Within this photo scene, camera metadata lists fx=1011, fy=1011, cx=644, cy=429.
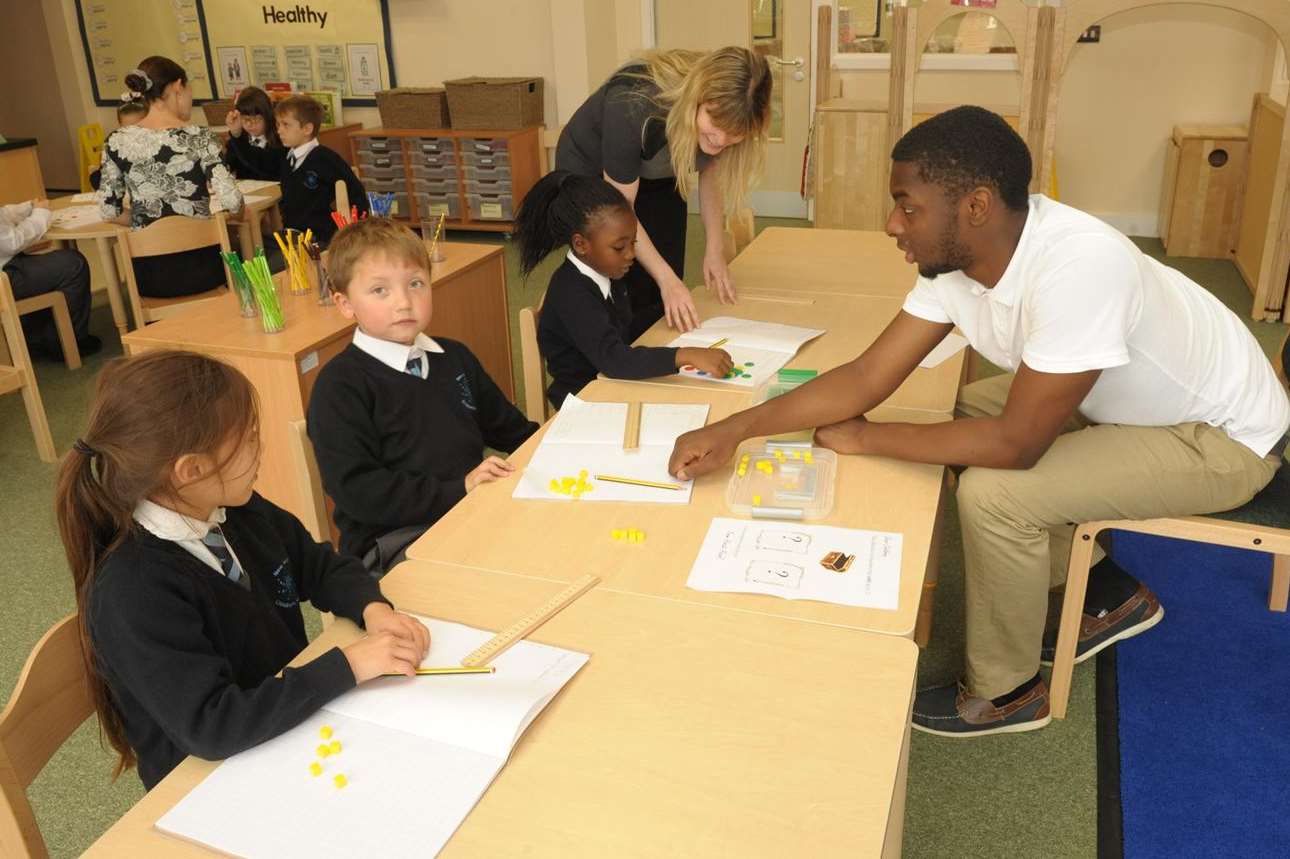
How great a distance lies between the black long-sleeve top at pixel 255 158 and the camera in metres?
5.13

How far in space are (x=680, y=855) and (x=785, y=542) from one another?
594 millimetres

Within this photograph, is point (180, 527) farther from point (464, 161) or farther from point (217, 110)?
point (217, 110)

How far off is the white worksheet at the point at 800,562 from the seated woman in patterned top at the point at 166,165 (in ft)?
10.3

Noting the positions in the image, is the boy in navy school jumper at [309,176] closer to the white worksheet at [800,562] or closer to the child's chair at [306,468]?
the child's chair at [306,468]

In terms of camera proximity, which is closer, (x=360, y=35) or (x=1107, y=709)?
(x=1107, y=709)

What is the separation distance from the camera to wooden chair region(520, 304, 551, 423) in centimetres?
225

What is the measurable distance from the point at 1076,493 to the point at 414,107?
5375mm

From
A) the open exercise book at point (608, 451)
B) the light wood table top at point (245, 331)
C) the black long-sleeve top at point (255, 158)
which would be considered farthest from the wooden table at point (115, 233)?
the open exercise book at point (608, 451)

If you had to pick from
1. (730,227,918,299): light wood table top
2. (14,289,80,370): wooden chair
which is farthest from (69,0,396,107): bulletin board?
(730,227,918,299): light wood table top

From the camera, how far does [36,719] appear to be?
1091mm

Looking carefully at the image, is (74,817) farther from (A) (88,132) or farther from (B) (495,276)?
(A) (88,132)

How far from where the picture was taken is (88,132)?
6414 mm

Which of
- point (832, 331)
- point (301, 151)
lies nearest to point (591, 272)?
point (832, 331)

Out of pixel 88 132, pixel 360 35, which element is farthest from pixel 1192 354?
pixel 88 132
